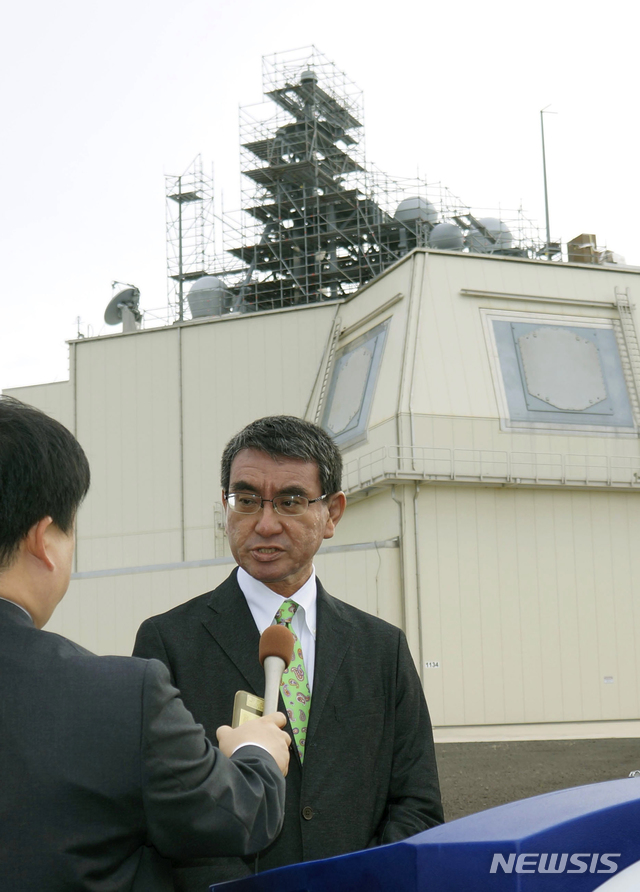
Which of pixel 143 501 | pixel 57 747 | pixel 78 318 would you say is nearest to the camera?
pixel 57 747

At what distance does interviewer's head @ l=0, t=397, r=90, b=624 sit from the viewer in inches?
75.4

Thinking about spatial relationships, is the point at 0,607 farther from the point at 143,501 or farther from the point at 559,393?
the point at 143,501

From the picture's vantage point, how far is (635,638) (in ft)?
61.9

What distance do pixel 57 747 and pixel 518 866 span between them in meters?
0.84

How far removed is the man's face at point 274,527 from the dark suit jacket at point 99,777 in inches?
53.3

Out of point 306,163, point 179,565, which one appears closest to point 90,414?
point 179,565

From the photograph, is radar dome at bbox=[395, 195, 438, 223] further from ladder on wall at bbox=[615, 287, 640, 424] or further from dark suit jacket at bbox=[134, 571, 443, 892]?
dark suit jacket at bbox=[134, 571, 443, 892]

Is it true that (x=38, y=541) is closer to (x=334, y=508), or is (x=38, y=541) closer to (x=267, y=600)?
(x=267, y=600)

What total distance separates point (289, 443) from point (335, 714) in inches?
34.6

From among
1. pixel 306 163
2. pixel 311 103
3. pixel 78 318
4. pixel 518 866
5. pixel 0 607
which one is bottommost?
pixel 518 866

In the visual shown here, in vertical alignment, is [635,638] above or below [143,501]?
below

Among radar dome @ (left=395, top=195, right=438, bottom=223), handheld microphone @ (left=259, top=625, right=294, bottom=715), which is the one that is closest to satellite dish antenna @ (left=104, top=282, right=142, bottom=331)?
radar dome @ (left=395, top=195, right=438, bottom=223)

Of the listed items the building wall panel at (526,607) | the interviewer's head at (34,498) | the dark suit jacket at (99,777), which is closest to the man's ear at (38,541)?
the interviewer's head at (34,498)

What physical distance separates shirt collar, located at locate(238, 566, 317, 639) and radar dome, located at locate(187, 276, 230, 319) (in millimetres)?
25815
